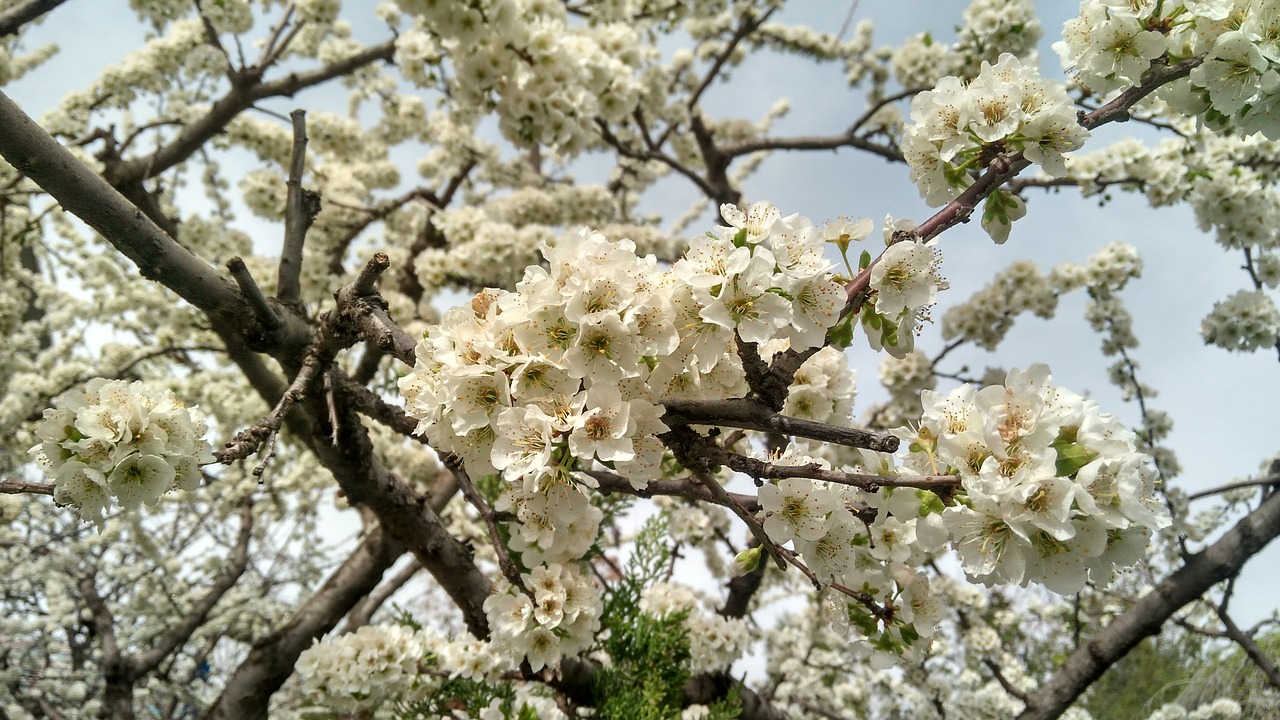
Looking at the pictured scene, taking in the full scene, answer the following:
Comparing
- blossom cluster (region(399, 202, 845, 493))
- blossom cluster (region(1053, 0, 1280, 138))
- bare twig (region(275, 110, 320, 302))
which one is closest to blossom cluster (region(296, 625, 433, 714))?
bare twig (region(275, 110, 320, 302))

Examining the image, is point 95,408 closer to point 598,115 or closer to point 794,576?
point 598,115

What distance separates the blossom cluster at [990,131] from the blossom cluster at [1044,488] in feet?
1.79

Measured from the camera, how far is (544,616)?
2062 mm

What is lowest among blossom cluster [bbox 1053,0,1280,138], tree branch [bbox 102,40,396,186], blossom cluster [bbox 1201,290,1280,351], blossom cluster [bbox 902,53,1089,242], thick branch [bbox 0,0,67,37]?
blossom cluster [bbox 902,53,1089,242]

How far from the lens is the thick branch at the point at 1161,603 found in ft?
10.8

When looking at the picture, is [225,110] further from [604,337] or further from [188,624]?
[604,337]

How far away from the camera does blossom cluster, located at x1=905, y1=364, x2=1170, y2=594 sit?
110 centimetres

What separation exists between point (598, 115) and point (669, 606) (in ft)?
11.0

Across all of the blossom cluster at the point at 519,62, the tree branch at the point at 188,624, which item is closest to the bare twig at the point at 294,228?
the blossom cluster at the point at 519,62

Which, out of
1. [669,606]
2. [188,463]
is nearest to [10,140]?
[188,463]

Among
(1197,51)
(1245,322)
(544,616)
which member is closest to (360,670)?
(544,616)

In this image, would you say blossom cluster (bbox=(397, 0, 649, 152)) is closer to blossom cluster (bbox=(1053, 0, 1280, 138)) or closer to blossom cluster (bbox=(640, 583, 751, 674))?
blossom cluster (bbox=(640, 583, 751, 674))

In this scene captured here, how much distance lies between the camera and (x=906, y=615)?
1567 millimetres

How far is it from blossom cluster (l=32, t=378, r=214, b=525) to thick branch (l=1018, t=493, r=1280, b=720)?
4.00 m
